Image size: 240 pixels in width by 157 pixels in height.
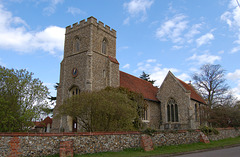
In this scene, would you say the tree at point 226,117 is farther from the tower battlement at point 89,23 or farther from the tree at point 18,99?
the tree at point 18,99

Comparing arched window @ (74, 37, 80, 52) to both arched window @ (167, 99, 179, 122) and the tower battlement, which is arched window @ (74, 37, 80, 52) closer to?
the tower battlement

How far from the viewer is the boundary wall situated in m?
8.87

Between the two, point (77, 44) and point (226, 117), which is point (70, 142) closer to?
point (77, 44)

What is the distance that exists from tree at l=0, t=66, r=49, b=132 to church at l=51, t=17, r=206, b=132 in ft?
26.6

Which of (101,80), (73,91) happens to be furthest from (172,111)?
→ (73,91)

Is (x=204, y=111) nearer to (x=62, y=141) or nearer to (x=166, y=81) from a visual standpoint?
(x=166, y=81)

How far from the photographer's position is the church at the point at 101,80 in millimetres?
22438

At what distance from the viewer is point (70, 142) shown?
9828mm

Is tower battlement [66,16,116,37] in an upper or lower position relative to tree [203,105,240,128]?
upper

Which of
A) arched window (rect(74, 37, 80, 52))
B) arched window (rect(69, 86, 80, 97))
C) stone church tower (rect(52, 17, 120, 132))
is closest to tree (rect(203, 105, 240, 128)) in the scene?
stone church tower (rect(52, 17, 120, 132))

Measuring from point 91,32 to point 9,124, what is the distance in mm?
14432

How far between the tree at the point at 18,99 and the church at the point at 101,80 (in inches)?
320

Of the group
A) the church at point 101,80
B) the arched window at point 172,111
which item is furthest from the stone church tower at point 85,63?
the arched window at point 172,111

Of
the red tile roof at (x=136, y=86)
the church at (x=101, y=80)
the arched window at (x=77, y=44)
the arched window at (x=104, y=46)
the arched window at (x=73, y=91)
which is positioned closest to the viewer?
the church at (x=101, y=80)
